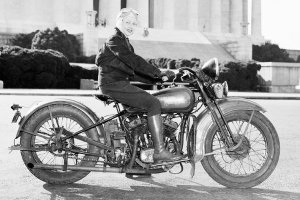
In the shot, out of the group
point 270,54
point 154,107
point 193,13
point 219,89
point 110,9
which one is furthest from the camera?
point 193,13

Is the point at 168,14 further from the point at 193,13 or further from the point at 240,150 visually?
the point at 240,150

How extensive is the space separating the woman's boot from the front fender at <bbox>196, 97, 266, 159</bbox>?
252mm

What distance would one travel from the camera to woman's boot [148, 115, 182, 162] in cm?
496

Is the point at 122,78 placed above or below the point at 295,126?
above

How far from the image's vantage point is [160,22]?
61.7 m

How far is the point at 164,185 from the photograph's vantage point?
5.58 meters

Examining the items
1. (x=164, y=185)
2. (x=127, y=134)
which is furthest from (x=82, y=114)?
(x=164, y=185)

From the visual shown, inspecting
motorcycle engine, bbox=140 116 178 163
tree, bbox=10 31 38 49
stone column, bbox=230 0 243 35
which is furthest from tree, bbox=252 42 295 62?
motorcycle engine, bbox=140 116 178 163

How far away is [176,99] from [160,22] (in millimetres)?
57266

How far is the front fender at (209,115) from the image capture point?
17.0 feet

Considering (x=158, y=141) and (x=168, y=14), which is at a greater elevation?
(x=168, y=14)

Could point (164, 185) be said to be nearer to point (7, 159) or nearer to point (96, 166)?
point (96, 166)

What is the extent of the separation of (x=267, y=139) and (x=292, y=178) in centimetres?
91

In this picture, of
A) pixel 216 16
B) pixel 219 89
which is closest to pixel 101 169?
pixel 219 89
